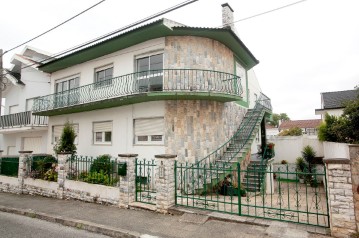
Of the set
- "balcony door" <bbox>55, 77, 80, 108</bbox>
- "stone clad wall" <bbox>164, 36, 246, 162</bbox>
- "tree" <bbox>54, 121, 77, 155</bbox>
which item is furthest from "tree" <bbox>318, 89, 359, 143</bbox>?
"balcony door" <bbox>55, 77, 80, 108</bbox>

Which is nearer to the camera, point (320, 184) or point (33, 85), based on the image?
point (320, 184)

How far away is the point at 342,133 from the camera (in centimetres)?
1109

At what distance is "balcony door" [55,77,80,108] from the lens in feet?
43.7


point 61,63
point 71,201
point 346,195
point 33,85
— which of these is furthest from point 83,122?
point 346,195

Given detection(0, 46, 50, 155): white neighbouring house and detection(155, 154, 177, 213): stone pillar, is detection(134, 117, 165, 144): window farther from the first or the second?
detection(0, 46, 50, 155): white neighbouring house

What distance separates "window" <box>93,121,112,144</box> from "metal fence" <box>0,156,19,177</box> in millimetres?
3820

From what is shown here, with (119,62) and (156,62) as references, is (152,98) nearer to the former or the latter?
(156,62)

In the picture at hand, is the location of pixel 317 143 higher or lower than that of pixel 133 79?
lower

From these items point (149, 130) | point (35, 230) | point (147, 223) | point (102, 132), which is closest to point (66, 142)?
point (102, 132)

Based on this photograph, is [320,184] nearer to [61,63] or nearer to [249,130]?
[249,130]

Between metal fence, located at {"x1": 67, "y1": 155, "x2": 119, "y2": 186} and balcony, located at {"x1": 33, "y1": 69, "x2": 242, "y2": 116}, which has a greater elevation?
balcony, located at {"x1": 33, "y1": 69, "x2": 242, "y2": 116}

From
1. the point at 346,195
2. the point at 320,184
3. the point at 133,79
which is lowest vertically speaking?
the point at 320,184

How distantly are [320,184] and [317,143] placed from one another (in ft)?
14.2

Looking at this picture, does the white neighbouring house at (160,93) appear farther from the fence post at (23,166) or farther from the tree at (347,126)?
the tree at (347,126)
